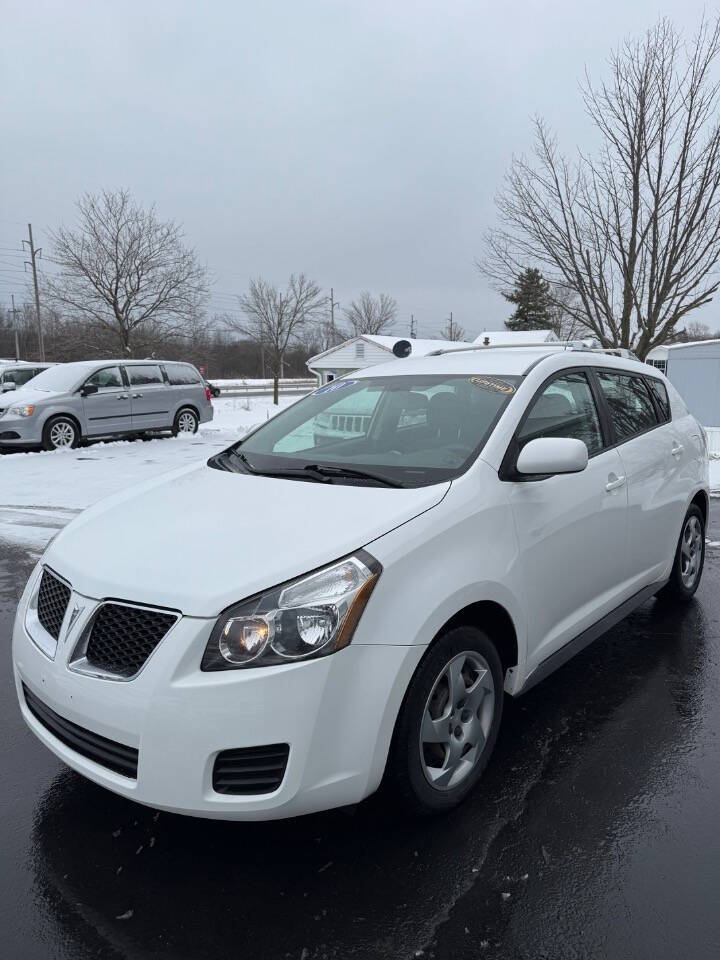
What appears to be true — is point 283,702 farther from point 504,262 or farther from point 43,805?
point 504,262

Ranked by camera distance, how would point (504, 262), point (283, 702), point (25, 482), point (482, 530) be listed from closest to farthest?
point (283, 702) < point (482, 530) < point (25, 482) < point (504, 262)

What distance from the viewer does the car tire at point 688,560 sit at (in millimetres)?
4664

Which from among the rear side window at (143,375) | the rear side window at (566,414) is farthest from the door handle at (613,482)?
the rear side window at (143,375)

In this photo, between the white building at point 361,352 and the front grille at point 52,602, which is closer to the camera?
the front grille at point 52,602

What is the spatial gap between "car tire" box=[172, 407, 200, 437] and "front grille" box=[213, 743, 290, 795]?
13.6 m

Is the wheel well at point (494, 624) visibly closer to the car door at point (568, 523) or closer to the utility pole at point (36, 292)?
the car door at point (568, 523)

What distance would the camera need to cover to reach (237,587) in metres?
2.19

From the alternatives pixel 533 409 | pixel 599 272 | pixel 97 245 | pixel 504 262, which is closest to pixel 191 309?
pixel 97 245

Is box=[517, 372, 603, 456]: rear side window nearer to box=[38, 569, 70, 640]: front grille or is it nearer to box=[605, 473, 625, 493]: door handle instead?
box=[605, 473, 625, 493]: door handle

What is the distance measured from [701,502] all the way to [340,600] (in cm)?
369

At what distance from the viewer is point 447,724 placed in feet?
8.40

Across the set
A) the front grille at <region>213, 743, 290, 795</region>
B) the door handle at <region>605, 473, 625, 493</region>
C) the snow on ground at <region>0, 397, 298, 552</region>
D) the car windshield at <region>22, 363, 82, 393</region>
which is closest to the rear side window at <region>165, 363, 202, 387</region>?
the snow on ground at <region>0, 397, 298, 552</region>

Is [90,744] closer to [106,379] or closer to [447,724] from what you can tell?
[447,724]

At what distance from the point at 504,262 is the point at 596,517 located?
1231 centimetres
